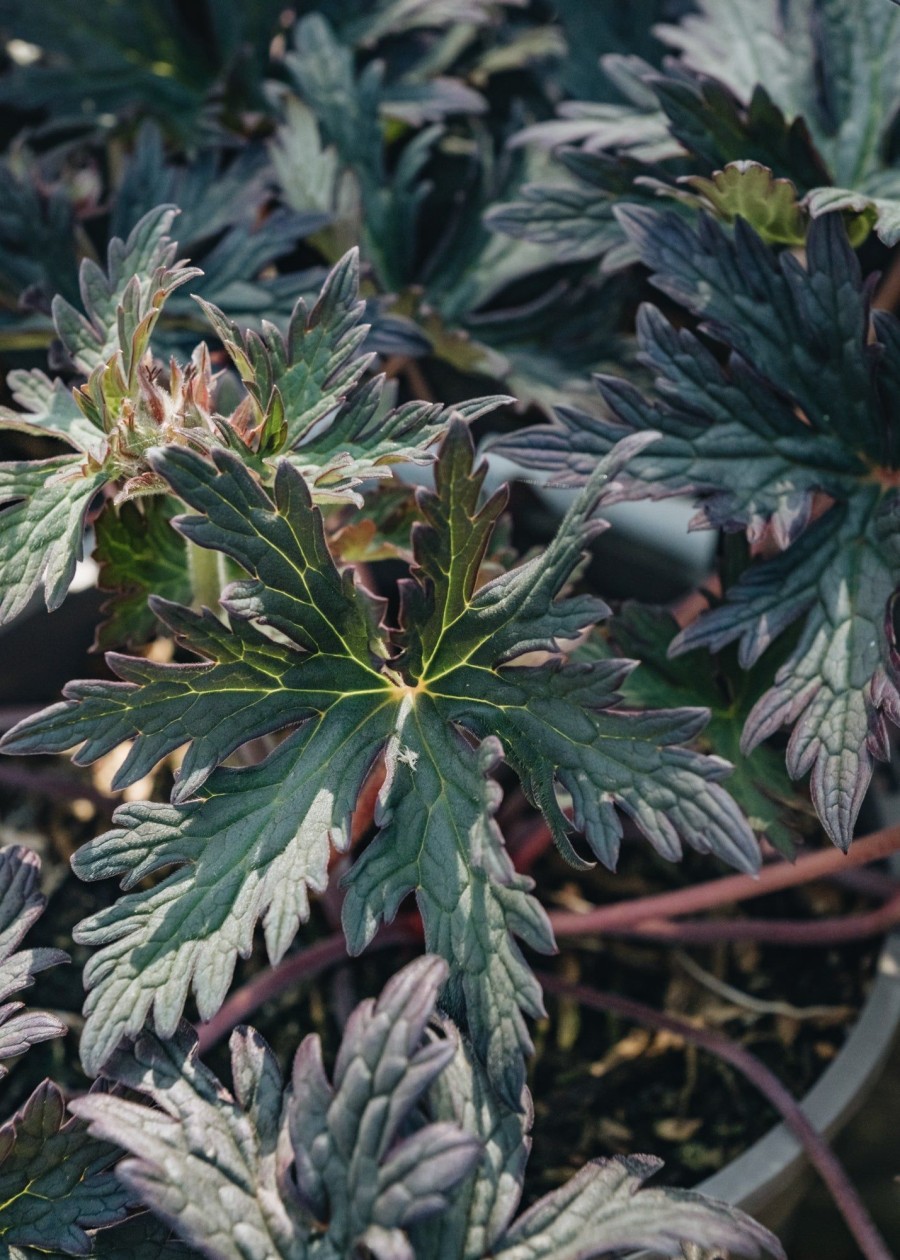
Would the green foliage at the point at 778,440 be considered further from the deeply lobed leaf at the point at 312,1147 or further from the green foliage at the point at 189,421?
the deeply lobed leaf at the point at 312,1147

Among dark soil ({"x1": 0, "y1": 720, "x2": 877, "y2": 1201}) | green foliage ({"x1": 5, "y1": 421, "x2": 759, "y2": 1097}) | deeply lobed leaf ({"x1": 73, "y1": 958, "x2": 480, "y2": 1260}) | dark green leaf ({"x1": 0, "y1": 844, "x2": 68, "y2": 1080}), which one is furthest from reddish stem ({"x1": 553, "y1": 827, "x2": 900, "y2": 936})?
dark green leaf ({"x1": 0, "y1": 844, "x2": 68, "y2": 1080})

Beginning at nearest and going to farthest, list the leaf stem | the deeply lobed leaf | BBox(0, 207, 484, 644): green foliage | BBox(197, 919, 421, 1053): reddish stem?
the deeply lobed leaf, BBox(0, 207, 484, 644): green foliage, the leaf stem, BBox(197, 919, 421, 1053): reddish stem

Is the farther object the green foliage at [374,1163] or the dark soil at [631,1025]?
the dark soil at [631,1025]

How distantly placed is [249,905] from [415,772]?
13 cm

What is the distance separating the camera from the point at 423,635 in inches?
29.5

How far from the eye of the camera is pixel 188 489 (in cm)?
65

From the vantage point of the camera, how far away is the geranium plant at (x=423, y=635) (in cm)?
63

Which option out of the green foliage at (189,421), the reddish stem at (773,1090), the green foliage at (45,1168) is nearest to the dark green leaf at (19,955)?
the green foliage at (45,1168)

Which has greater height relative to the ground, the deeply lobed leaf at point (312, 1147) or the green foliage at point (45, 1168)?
the deeply lobed leaf at point (312, 1147)

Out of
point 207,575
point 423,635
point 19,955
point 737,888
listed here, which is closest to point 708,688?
point 737,888

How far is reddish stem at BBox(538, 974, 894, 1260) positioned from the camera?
2.80 ft

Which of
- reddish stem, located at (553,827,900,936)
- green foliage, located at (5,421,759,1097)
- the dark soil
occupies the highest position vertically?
green foliage, located at (5,421,759,1097)

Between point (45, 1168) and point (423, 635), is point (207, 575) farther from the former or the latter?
point (45, 1168)

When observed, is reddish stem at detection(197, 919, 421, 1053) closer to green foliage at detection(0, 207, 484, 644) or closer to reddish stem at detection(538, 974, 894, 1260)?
reddish stem at detection(538, 974, 894, 1260)
